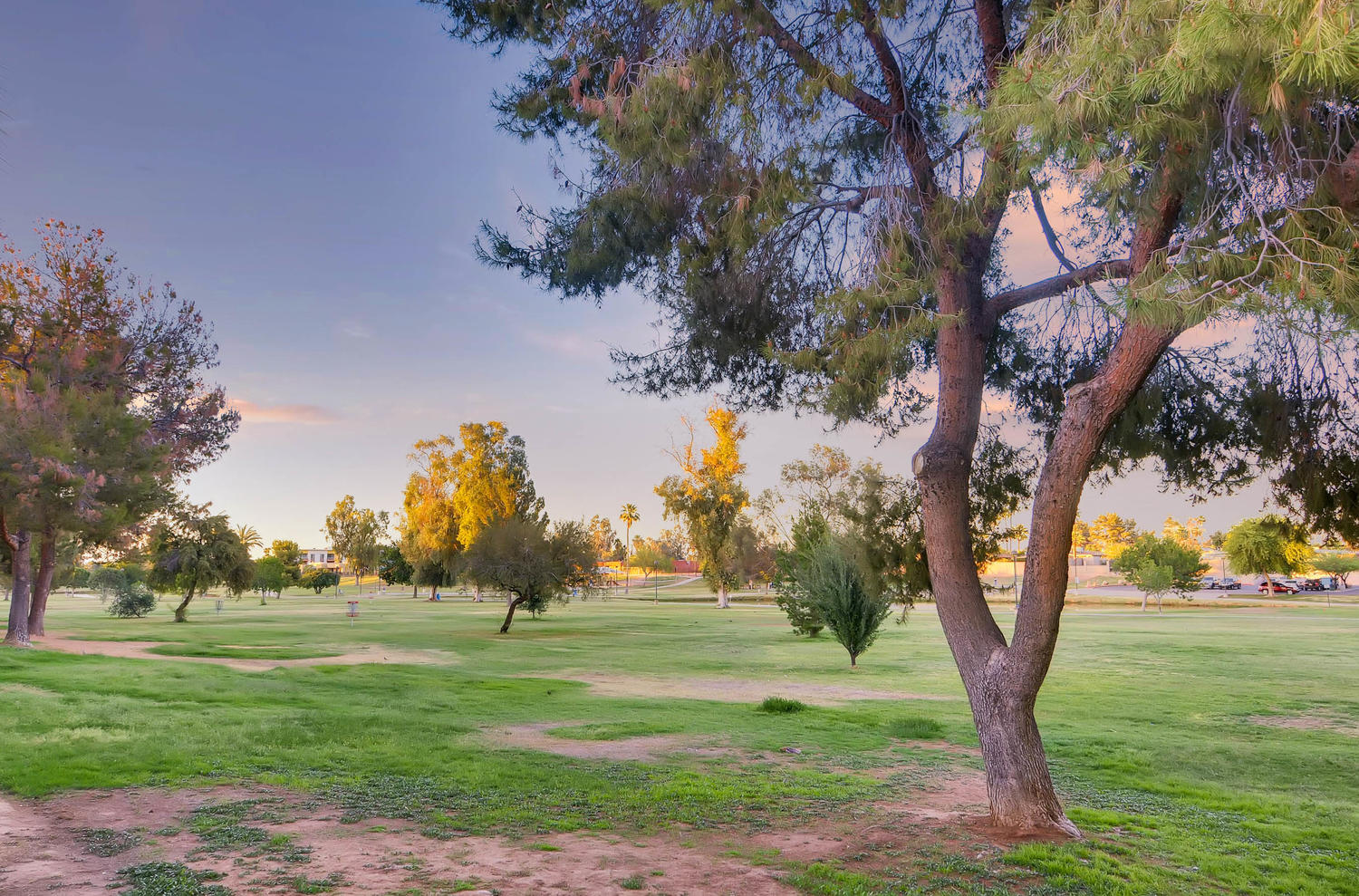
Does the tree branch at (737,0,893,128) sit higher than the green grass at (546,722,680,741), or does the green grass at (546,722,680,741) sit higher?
the tree branch at (737,0,893,128)

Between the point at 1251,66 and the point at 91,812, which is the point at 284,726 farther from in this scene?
the point at 1251,66

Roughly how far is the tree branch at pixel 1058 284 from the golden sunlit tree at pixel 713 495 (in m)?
55.5

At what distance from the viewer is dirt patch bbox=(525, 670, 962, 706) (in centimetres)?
1936

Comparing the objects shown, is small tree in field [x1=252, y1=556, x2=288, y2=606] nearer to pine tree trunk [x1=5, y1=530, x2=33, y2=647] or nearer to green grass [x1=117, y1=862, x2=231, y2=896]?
pine tree trunk [x1=5, y1=530, x2=33, y2=647]

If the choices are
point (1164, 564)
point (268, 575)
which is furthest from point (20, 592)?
point (1164, 564)

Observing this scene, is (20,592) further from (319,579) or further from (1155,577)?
(319,579)

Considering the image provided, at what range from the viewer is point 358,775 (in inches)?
403

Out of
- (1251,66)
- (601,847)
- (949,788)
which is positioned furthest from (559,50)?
(949,788)

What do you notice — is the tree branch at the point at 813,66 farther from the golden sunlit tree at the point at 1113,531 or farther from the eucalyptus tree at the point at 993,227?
the golden sunlit tree at the point at 1113,531

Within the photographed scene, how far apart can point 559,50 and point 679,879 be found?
8468mm

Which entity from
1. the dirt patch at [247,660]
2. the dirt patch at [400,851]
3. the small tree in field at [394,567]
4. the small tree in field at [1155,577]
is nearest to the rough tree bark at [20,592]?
the dirt patch at [247,660]

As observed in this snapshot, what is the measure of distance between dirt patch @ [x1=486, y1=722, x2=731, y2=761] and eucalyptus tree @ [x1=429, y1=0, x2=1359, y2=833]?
17.2ft

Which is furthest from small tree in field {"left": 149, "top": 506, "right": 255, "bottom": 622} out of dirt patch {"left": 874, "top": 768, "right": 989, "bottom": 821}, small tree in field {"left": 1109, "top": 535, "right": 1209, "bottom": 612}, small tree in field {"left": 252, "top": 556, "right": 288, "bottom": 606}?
small tree in field {"left": 1109, "top": 535, "right": 1209, "bottom": 612}

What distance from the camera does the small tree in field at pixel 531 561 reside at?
3709 centimetres
